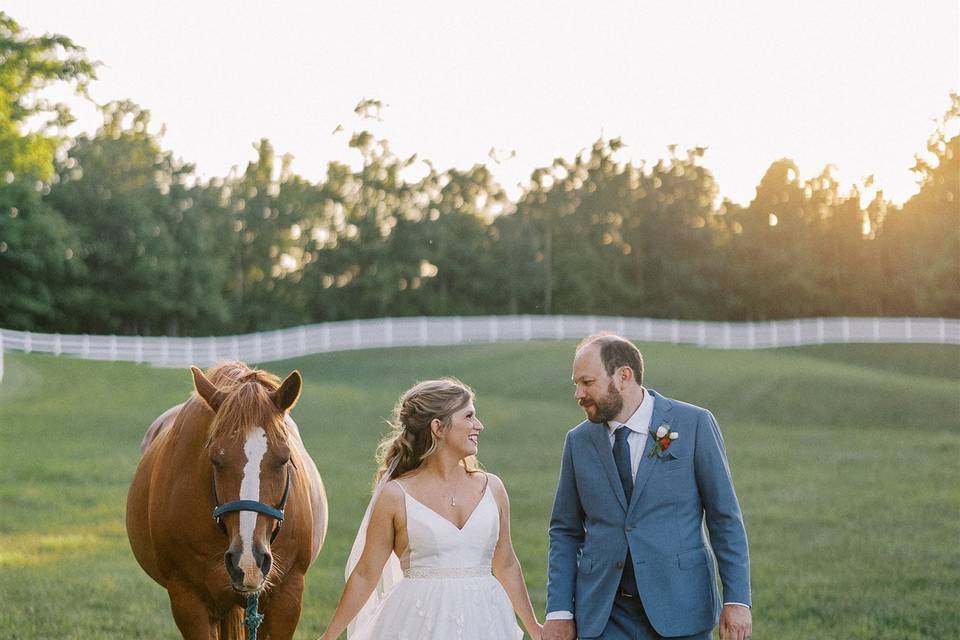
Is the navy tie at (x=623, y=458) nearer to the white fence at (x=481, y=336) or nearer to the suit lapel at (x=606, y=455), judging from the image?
the suit lapel at (x=606, y=455)

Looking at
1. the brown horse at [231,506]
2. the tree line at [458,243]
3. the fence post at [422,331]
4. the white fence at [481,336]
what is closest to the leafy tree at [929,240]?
the tree line at [458,243]

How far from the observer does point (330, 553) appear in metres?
14.2

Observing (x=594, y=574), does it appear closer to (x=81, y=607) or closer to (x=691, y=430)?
(x=691, y=430)

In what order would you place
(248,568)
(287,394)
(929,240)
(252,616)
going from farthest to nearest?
(929,240), (252,616), (287,394), (248,568)

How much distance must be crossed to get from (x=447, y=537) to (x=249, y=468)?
90 centimetres

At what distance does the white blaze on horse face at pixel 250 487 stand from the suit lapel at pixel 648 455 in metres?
1.52

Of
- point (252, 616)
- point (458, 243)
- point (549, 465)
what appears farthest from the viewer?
point (458, 243)

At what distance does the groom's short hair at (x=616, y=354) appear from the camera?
16.1 ft

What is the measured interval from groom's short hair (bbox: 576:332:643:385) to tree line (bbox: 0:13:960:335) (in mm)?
44739

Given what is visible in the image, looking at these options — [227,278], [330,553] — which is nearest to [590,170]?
[227,278]

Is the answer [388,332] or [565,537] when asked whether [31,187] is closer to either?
[388,332]

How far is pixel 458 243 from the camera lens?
195 ft

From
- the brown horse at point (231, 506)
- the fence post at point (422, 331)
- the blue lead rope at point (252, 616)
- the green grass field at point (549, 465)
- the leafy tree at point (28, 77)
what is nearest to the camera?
the brown horse at point (231, 506)

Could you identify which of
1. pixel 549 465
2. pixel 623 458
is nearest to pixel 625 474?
pixel 623 458
